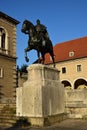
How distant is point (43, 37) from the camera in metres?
12.2

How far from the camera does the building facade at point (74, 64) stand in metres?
42.3

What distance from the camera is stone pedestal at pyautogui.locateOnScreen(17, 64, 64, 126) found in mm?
10367

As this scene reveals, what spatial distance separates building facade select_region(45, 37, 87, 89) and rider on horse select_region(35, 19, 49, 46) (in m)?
30.1

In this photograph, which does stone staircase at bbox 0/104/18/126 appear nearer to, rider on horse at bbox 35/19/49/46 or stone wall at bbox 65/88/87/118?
stone wall at bbox 65/88/87/118

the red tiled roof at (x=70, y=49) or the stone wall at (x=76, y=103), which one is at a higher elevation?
the red tiled roof at (x=70, y=49)

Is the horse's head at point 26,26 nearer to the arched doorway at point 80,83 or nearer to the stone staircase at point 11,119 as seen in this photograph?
the stone staircase at point 11,119

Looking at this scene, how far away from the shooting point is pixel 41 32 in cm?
1216

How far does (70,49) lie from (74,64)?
4.68 m

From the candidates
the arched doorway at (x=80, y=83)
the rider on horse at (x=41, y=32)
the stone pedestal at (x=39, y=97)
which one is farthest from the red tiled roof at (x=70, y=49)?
the stone pedestal at (x=39, y=97)

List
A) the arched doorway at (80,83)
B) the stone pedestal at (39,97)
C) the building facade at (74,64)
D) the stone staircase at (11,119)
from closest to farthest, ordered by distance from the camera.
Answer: the stone pedestal at (39,97)
the stone staircase at (11,119)
the building facade at (74,64)
the arched doorway at (80,83)

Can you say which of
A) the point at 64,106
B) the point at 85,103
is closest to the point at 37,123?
the point at 64,106

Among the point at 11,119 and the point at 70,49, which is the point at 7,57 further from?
the point at 70,49

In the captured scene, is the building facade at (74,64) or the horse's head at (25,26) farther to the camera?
the building facade at (74,64)

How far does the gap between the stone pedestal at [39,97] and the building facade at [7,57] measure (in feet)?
45.8
